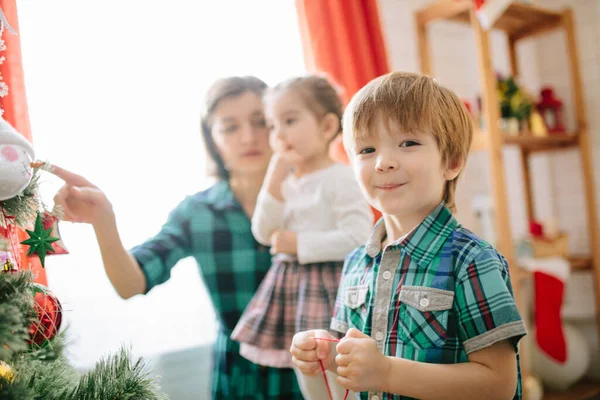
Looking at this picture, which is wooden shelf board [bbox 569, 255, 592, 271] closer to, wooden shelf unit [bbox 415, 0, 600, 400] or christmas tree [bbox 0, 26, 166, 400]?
wooden shelf unit [bbox 415, 0, 600, 400]

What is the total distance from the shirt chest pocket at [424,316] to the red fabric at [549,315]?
1500 mm

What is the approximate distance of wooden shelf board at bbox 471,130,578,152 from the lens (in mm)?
1993

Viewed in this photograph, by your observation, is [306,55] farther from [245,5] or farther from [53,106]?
[53,106]

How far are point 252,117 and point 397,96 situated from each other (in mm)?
505

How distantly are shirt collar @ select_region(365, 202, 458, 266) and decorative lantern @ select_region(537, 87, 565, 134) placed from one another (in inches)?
73.2

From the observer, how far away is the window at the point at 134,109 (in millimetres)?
1275

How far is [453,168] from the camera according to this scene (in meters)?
0.84

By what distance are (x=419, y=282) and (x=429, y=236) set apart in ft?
0.25

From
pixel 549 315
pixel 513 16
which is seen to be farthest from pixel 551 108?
pixel 549 315

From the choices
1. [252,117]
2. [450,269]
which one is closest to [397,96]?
[450,269]

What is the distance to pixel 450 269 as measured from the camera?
2.52ft

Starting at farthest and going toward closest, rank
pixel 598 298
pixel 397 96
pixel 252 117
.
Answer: pixel 598 298, pixel 252 117, pixel 397 96

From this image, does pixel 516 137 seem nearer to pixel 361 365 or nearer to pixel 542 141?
pixel 542 141

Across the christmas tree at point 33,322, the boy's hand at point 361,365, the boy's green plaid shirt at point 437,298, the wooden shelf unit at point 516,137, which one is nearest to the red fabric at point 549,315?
the wooden shelf unit at point 516,137
